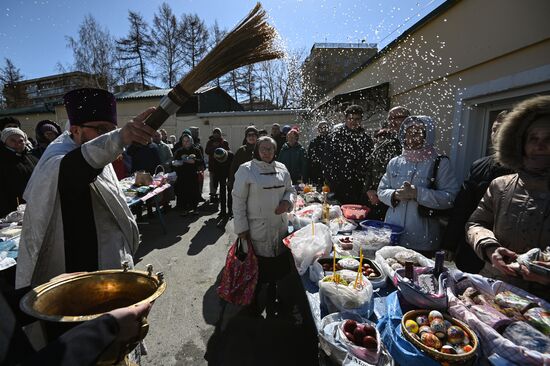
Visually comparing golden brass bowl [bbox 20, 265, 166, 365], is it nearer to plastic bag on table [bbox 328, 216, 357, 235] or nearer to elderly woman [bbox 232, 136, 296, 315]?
elderly woman [bbox 232, 136, 296, 315]

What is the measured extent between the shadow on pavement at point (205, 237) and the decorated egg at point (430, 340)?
14.0 feet

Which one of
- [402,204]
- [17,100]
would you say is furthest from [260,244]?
[17,100]

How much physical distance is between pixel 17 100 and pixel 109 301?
131 feet

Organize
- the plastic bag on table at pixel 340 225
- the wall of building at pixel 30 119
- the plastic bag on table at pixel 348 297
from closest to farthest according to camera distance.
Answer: the plastic bag on table at pixel 348 297, the plastic bag on table at pixel 340 225, the wall of building at pixel 30 119

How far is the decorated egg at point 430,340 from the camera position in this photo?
1.25 metres

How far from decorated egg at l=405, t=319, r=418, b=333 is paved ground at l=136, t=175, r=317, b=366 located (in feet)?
5.12

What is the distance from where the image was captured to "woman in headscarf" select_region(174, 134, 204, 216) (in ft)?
24.4

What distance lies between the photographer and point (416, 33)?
5188 millimetres

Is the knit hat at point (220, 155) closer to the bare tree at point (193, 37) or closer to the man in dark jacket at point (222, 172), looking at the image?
the man in dark jacket at point (222, 172)

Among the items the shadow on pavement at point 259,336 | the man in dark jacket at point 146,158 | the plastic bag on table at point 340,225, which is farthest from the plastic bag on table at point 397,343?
the man in dark jacket at point 146,158

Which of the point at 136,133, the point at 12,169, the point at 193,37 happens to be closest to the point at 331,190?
the point at 136,133

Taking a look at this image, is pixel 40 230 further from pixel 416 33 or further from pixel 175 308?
pixel 416 33

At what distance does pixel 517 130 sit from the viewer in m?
1.77

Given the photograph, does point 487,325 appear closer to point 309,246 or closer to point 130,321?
point 309,246
